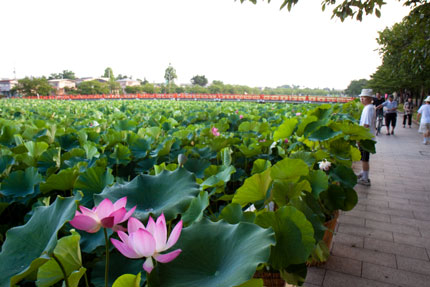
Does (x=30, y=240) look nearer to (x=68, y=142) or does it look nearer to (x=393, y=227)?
(x=68, y=142)

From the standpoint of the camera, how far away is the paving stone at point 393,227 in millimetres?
3207

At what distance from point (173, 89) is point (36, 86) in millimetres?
27009

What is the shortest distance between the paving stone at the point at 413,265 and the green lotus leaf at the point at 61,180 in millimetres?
2601

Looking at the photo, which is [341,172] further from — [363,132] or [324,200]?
[363,132]

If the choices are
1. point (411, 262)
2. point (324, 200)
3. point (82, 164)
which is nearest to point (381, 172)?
point (411, 262)

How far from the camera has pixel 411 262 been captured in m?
2.62

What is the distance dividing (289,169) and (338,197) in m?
0.79

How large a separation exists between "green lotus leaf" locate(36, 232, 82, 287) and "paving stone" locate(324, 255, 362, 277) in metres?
2.43

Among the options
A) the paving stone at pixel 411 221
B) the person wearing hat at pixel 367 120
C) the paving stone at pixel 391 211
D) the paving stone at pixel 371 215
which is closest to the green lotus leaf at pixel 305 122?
the paving stone at pixel 371 215

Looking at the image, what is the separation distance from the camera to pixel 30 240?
0.69m

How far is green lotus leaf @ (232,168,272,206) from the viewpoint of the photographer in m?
1.04

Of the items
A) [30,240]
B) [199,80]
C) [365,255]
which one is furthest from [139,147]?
→ [199,80]

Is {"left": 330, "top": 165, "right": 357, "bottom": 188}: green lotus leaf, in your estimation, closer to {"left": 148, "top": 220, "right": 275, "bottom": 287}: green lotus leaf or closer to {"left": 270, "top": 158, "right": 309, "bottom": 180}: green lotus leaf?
{"left": 270, "top": 158, "right": 309, "bottom": 180}: green lotus leaf

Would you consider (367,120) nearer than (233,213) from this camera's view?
No
